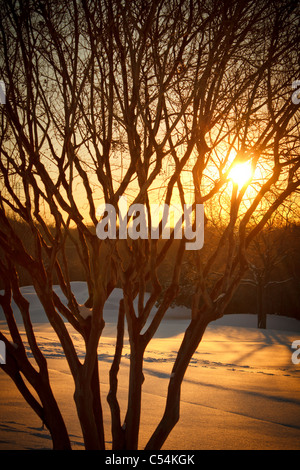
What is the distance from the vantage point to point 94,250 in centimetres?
283

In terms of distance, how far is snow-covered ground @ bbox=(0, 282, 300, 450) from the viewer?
4453mm

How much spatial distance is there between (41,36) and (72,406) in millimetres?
4365

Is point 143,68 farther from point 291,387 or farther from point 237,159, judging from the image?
point 291,387

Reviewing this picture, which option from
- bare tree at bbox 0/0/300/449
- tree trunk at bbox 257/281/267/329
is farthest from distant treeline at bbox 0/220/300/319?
bare tree at bbox 0/0/300/449

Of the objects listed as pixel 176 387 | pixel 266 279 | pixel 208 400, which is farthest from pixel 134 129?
pixel 266 279

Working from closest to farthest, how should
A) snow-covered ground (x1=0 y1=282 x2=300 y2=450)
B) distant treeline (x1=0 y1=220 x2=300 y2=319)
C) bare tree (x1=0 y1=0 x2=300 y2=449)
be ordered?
bare tree (x1=0 y1=0 x2=300 y2=449) < snow-covered ground (x1=0 y1=282 x2=300 y2=450) < distant treeline (x1=0 y1=220 x2=300 y2=319)

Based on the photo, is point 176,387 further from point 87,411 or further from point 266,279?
point 266,279

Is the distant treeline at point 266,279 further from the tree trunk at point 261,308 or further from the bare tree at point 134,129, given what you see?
the bare tree at point 134,129

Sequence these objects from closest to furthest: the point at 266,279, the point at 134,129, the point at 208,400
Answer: the point at 134,129, the point at 208,400, the point at 266,279

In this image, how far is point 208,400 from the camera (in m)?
6.53

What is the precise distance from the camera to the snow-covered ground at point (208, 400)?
14.6ft

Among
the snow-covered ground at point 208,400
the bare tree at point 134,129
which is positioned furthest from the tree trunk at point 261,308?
the bare tree at point 134,129

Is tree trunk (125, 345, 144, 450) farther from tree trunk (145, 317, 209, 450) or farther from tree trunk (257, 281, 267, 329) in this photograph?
tree trunk (257, 281, 267, 329)
